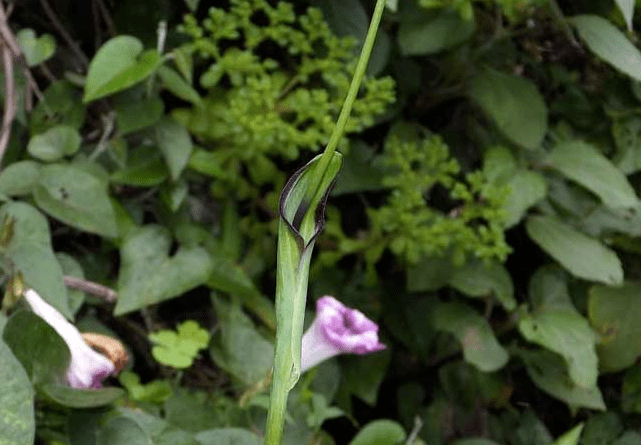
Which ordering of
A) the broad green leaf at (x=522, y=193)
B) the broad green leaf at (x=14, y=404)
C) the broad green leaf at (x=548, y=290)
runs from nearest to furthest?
the broad green leaf at (x=14, y=404) → the broad green leaf at (x=522, y=193) → the broad green leaf at (x=548, y=290)

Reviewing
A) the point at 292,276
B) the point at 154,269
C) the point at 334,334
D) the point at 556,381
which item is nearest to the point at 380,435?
the point at 334,334

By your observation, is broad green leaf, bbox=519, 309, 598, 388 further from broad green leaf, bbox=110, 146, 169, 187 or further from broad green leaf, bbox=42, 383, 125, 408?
broad green leaf, bbox=42, 383, 125, 408

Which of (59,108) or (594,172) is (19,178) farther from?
(594,172)

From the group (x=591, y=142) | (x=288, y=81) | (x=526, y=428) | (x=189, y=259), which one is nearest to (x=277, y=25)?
(x=288, y=81)

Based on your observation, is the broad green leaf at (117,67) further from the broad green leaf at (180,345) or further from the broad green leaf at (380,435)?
the broad green leaf at (380,435)

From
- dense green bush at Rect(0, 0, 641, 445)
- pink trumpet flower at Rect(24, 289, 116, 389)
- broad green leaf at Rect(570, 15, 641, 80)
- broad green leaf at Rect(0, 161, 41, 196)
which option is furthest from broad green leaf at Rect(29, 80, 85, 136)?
broad green leaf at Rect(570, 15, 641, 80)

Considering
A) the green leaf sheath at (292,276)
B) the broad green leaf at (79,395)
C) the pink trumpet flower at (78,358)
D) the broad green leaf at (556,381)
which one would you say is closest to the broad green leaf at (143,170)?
the pink trumpet flower at (78,358)
